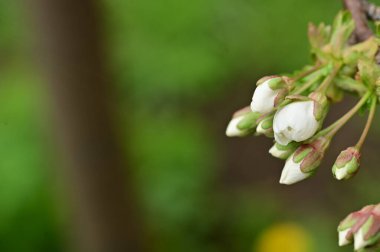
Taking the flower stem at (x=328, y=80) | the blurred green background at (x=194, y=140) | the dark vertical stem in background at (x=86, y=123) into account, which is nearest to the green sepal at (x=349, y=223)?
the flower stem at (x=328, y=80)

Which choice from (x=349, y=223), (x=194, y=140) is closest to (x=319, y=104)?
(x=349, y=223)

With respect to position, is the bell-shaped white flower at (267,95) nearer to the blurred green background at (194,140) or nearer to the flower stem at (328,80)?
the flower stem at (328,80)

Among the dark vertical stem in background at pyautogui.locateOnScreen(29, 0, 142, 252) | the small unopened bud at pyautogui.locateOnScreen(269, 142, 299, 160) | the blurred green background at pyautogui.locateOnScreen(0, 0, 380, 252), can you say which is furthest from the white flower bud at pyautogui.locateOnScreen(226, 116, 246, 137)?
the blurred green background at pyautogui.locateOnScreen(0, 0, 380, 252)

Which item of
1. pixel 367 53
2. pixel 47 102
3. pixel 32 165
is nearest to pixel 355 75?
pixel 367 53

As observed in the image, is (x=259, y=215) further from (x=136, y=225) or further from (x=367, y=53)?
(x=367, y=53)

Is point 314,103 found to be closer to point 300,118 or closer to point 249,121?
point 300,118
